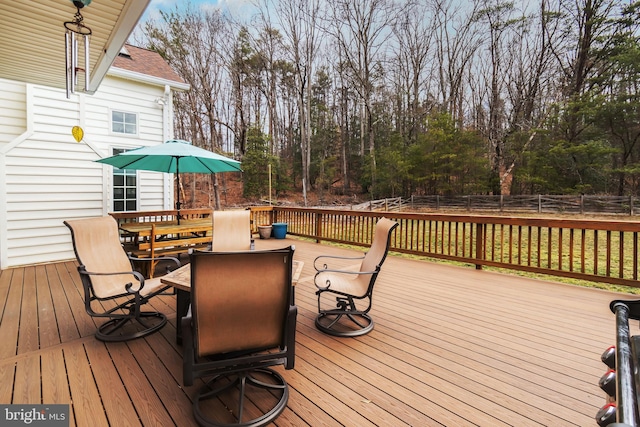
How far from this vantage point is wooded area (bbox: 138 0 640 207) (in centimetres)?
1425

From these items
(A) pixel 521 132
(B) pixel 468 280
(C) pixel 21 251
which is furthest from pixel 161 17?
(A) pixel 521 132

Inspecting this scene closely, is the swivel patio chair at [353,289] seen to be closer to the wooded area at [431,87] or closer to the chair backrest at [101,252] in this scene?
the chair backrest at [101,252]

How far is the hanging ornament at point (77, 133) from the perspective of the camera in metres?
5.21

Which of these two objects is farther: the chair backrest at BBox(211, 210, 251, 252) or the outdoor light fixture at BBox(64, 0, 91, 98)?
the chair backrest at BBox(211, 210, 251, 252)

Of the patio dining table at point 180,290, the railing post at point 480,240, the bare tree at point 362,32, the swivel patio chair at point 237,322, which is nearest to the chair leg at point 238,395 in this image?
the swivel patio chair at point 237,322

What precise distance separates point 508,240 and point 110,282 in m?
7.93

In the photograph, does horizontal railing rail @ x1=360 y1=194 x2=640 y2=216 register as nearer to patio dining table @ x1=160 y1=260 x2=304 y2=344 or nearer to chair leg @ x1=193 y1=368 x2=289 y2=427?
patio dining table @ x1=160 y1=260 x2=304 y2=344

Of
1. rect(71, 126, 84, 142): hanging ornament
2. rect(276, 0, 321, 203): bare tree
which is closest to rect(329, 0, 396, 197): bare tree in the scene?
rect(276, 0, 321, 203): bare tree

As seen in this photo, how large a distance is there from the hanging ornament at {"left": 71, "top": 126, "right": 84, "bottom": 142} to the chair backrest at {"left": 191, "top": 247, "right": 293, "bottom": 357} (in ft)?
18.1

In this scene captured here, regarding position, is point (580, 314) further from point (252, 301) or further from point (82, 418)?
point (82, 418)

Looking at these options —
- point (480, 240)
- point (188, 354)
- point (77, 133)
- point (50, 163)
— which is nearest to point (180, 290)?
point (188, 354)

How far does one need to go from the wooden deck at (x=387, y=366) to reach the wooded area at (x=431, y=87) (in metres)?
14.9

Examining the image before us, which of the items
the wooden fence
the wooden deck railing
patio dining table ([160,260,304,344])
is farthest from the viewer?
the wooden fence

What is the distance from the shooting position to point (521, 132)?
17.1 m
